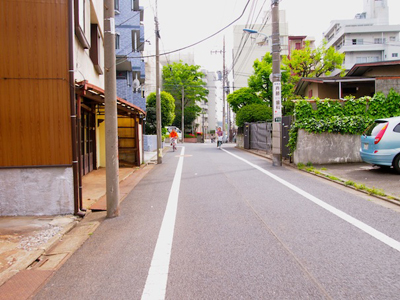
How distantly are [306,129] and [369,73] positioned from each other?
9767mm

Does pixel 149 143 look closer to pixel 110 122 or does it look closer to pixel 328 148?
pixel 328 148

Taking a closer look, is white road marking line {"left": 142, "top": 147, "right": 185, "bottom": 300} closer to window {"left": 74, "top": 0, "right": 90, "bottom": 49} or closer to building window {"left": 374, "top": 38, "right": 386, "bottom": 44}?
window {"left": 74, "top": 0, "right": 90, "bottom": 49}

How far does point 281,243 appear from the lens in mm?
4898

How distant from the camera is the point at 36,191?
6973 millimetres

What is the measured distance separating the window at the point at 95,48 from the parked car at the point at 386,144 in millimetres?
10144

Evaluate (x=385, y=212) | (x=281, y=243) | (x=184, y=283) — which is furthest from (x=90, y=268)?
(x=385, y=212)

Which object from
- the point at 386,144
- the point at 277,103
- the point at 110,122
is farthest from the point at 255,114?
the point at 110,122

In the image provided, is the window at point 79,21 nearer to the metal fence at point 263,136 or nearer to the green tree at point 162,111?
the metal fence at point 263,136

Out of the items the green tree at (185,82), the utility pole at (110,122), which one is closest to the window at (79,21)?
the utility pole at (110,122)

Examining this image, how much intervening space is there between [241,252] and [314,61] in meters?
34.4

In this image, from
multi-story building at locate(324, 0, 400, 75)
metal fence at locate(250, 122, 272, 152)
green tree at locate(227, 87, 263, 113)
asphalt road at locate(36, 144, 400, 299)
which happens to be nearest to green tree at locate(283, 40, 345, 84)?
green tree at locate(227, 87, 263, 113)

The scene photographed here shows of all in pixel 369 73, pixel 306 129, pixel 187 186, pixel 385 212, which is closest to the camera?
pixel 385 212

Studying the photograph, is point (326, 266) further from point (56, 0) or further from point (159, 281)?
point (56, 0)

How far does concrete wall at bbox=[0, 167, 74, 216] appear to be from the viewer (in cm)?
688
